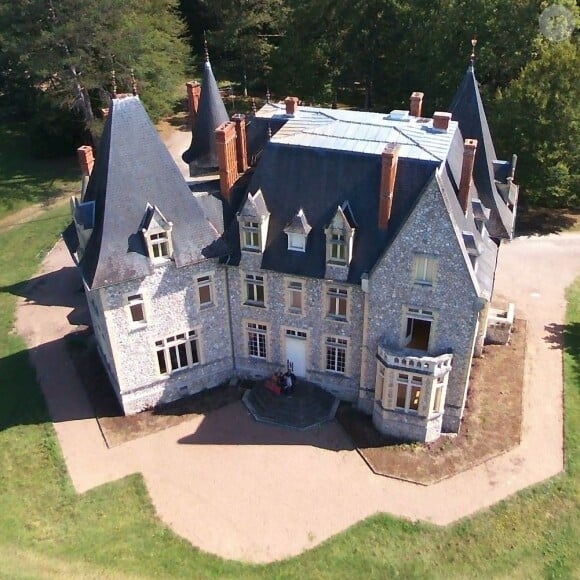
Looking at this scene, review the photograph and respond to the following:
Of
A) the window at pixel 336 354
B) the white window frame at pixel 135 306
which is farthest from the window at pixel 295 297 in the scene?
the white window frame at pixel 135 306

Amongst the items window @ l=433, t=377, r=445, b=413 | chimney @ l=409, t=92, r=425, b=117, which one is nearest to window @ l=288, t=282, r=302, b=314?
window @ l=433, t=377, r=445, b=413

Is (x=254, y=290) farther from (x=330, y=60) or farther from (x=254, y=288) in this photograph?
(x=330, y=60)

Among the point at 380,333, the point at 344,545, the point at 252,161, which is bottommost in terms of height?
the point at 344,545

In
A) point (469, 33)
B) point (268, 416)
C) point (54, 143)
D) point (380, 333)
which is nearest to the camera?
point (380, 333)

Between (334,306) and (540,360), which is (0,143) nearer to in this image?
(334,306)

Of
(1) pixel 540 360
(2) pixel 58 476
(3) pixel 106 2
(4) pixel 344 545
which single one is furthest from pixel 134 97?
(3) pixel 106 2

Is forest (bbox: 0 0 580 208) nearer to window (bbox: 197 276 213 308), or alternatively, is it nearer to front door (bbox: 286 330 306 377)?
front door (bbox: 286 330 306 377)
